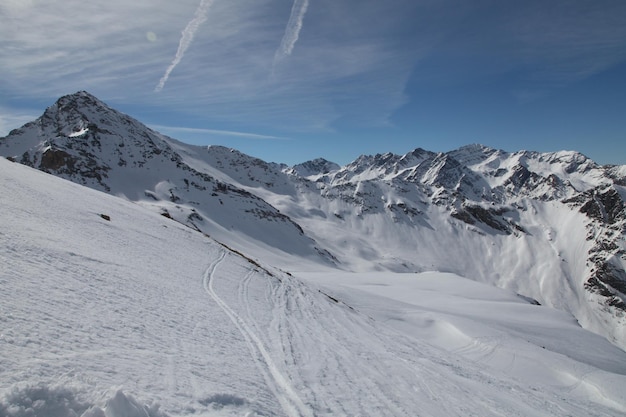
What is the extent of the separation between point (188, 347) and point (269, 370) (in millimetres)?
2072

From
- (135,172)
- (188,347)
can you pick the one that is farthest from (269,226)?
(188,347)

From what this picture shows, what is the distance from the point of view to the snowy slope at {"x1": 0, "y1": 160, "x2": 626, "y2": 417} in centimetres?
549

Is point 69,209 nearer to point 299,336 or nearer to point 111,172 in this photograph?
point 299,336

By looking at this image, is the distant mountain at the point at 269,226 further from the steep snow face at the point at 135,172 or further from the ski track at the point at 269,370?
the ski track at the point at 269,370

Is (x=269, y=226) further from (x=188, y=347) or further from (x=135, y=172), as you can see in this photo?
(x=188, y=347)

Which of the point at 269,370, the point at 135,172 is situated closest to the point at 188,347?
the point at 269,370

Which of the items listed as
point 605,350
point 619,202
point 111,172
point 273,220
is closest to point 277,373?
point 605,350

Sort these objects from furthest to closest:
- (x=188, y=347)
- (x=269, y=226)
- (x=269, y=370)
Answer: (x=269, y=226), (x=269, y=370), (x=188, y=347)

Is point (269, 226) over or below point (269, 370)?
over

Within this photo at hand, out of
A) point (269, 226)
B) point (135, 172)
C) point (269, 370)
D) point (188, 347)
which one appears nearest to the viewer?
point (188, 347)

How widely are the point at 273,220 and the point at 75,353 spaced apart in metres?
129

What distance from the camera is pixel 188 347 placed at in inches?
328

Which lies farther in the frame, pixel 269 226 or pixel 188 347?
pixel 269 226

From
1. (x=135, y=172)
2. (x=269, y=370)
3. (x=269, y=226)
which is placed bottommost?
(x=269, y=370)
